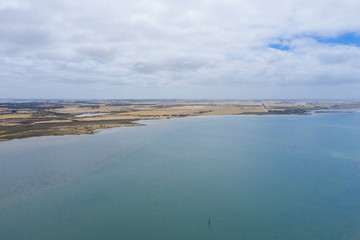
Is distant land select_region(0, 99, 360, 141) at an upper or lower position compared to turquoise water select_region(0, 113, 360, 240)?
upper

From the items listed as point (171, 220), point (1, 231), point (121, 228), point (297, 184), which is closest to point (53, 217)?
point (1, 231)

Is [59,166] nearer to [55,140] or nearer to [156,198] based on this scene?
[156,198]

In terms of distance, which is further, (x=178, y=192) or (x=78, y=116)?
(x=78, y=116)

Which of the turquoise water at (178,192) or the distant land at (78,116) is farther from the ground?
the distant land at (78,116)

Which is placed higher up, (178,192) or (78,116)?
(78,116)

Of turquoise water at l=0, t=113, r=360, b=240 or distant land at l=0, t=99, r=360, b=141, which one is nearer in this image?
turquoise water at l=0, t=113, r=360, b=240

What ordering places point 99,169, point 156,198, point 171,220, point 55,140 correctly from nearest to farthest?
point 171,220 → point 156,198 → point 99,169 → point 55,140

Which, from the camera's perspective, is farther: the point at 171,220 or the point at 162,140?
the point at 162,140

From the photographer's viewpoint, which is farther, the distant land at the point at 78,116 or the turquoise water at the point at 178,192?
the distant land at the point at 78,116
